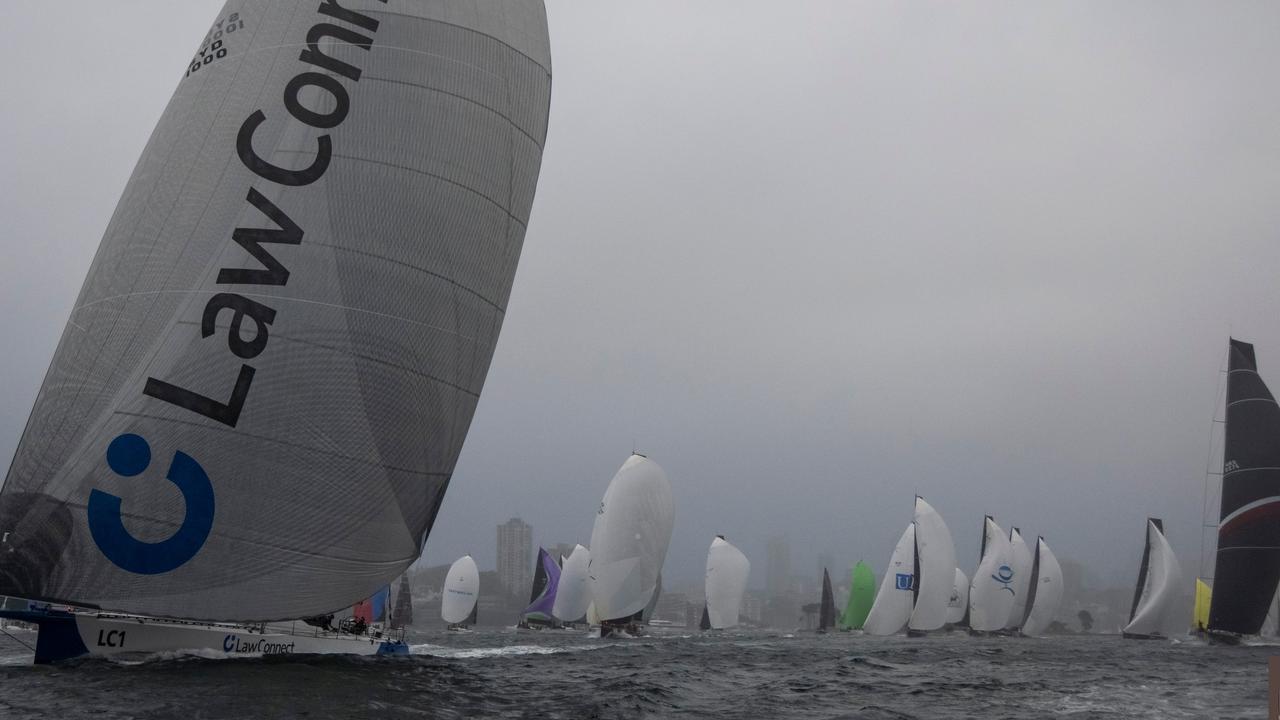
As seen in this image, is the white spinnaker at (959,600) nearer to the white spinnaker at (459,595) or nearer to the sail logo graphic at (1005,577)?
the sail logo graphic at (1005,577)

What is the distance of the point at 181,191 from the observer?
51.5 feet

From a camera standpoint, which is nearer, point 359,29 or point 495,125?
point 359,29

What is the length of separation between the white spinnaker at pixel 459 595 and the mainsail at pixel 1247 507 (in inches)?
1639

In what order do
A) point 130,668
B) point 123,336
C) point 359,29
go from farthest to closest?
1. point 359,29
2. point 123,336
3. point 130,668

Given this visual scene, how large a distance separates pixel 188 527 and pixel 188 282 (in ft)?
11.7

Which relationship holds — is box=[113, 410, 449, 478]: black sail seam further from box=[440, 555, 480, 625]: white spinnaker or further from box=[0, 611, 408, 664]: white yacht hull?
box=[440, 555, 480, 625]: white spinnaker

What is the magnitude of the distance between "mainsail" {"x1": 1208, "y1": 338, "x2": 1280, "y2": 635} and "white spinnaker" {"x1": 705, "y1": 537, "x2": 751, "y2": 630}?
27028 millimetres

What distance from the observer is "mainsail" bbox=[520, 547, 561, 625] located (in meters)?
66.2

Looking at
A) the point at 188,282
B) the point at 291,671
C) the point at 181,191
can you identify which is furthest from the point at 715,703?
the point at 181,191

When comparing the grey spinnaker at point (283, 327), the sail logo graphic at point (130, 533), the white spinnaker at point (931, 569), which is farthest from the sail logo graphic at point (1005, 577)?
the sail logo graphic at point (130, 533)

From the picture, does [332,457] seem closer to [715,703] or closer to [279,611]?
[279,611]

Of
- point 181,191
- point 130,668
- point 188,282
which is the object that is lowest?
point 130,668

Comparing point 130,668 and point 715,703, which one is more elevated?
point 715,703

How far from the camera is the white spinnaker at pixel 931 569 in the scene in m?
53.1
